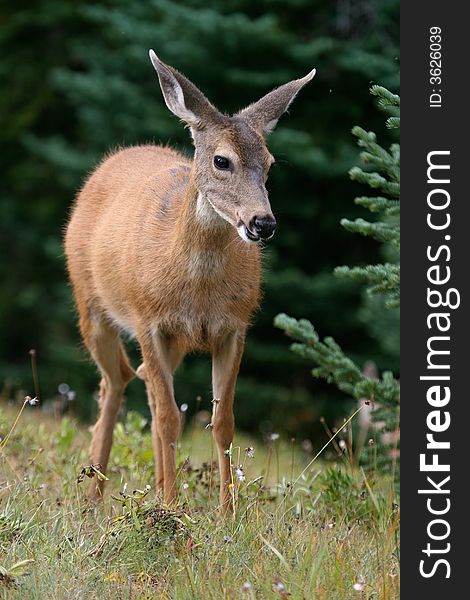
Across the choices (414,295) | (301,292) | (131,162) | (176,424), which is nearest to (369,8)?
(301,292)

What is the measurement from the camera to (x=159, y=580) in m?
4.72

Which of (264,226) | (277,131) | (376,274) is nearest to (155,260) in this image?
(264,226)

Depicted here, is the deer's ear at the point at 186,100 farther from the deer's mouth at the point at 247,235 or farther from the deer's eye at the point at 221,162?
the deer's mouth at the point at 247,235

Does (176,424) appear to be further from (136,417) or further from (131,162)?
(131,162)

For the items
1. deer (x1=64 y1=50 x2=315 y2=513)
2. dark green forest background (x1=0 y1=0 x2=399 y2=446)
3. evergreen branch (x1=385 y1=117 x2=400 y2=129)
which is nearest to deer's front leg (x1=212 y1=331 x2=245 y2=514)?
deer (x1=64 y1=50 x2=315 y2=513)

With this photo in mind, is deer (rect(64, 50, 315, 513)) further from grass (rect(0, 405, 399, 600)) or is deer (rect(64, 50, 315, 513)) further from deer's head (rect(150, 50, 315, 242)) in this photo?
grass (rect(0, 405, 399, 600))

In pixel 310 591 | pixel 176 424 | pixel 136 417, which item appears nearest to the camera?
pixel 310 591

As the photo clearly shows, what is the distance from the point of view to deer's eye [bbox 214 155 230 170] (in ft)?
19.9

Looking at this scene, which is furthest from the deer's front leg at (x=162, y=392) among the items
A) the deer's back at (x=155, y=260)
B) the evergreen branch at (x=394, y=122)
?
the evergreen branch at (x=394, y=122)

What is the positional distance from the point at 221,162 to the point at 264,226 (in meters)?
0.61

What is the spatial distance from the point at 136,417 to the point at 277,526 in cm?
286

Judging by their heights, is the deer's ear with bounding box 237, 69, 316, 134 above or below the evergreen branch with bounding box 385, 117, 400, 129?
above

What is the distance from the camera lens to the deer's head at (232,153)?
5.79 m

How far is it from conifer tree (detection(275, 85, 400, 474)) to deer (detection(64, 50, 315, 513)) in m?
0.44
